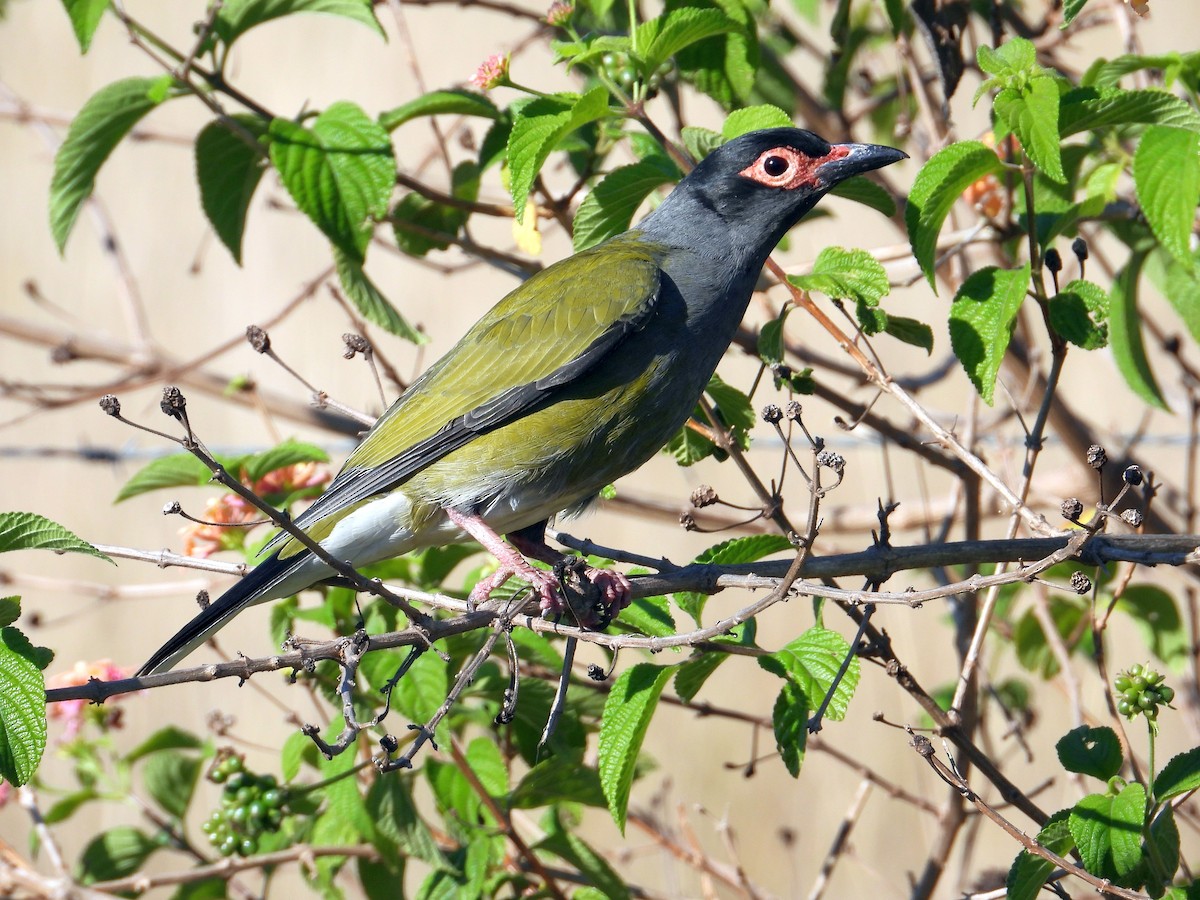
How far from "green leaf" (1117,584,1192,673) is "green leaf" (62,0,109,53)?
135 inches

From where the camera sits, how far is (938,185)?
2797 mm

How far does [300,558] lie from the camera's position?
10.8ft

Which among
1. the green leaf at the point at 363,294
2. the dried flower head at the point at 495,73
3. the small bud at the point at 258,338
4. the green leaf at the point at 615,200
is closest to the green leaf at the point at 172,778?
the green leaf at the point at 363,294

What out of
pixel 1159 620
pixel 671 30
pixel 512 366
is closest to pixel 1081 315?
pixel 671 30

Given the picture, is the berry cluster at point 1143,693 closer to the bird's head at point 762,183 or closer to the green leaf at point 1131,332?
the green leaf at point 1131,332

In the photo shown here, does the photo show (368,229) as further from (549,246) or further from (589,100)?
(549,246)

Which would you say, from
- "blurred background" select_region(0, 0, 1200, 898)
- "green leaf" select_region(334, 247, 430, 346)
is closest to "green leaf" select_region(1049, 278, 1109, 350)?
"blurred background" select_region(0, 0, 1200, 898)

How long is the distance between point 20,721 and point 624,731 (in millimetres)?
1215

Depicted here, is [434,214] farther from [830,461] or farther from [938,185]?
[830,461]

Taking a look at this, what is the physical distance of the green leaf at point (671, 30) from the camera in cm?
314

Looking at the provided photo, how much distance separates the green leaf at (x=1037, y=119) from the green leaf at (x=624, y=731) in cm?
135

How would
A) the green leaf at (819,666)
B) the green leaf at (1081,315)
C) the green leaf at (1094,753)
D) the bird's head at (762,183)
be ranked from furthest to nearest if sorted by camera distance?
the bird's head at (762,183), the green leaf at (1081,315), the green leaf at (819,666), the green leaf at (1094,753)

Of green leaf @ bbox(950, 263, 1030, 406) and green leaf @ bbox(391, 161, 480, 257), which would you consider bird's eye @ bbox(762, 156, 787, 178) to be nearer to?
green leaf @ bbox(391, 161, 480, 257)

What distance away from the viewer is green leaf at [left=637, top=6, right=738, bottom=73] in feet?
10.3
